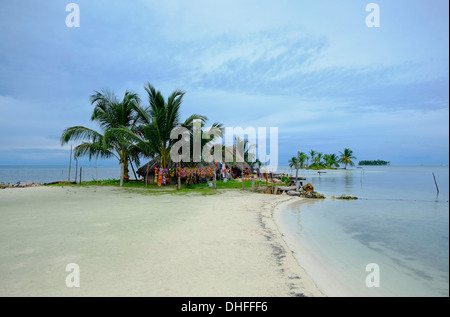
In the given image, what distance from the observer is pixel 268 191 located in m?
14.2

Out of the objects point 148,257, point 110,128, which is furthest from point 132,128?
point 148,257

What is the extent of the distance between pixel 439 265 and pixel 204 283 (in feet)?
11.9

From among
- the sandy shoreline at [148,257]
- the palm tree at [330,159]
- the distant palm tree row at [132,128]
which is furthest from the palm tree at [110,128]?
the palm tree at [330,159]

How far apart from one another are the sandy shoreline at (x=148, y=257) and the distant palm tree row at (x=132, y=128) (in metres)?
9.28

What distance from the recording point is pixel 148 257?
365 centimetres

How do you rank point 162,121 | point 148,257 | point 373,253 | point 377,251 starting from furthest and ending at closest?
point 162,121
point 377,251
point 373,253
point 148,257

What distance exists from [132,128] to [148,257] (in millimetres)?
15292

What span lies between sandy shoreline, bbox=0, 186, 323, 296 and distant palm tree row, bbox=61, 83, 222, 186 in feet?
30.4

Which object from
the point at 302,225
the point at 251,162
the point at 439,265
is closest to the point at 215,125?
the point at 302,225

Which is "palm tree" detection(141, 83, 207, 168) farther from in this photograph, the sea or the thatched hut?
the sea

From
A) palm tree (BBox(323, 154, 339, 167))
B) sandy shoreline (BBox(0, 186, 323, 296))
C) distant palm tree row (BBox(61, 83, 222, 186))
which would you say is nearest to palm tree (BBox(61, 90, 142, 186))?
distant palm tree row (BBox(61, 83, 222, 186))

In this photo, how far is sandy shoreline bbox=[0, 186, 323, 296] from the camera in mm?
2768

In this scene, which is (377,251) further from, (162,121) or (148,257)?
(162,121)
